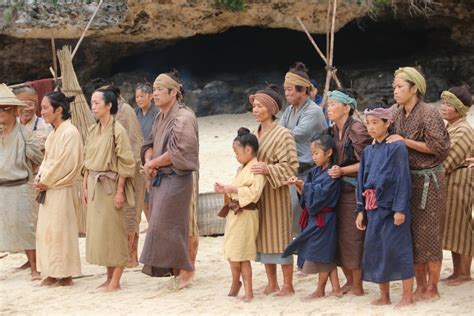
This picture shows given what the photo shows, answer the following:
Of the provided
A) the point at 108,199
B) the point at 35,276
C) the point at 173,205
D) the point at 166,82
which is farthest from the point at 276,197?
the point at 35,276

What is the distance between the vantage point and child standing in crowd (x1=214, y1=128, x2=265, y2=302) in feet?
22.2

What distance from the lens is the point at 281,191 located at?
6.95 m

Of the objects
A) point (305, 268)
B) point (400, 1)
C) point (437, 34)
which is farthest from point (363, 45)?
point (305, 268)

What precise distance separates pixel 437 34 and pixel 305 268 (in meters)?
11.9

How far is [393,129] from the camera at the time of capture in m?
6.51

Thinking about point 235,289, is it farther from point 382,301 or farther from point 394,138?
point 394,138

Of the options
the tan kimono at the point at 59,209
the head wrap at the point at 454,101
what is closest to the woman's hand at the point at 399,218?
the head wrap at the point at 454,101

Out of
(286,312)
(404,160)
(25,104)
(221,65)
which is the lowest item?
(286,312)

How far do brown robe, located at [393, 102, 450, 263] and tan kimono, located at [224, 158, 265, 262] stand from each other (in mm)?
1123

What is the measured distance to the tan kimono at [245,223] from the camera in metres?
6.77

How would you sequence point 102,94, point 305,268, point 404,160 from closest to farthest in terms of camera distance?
point 404,160
point 305,268
point 102,94

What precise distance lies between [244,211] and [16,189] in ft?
7.91

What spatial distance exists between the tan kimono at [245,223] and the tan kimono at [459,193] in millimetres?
1413

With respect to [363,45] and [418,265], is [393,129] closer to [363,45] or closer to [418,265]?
[418,265]
